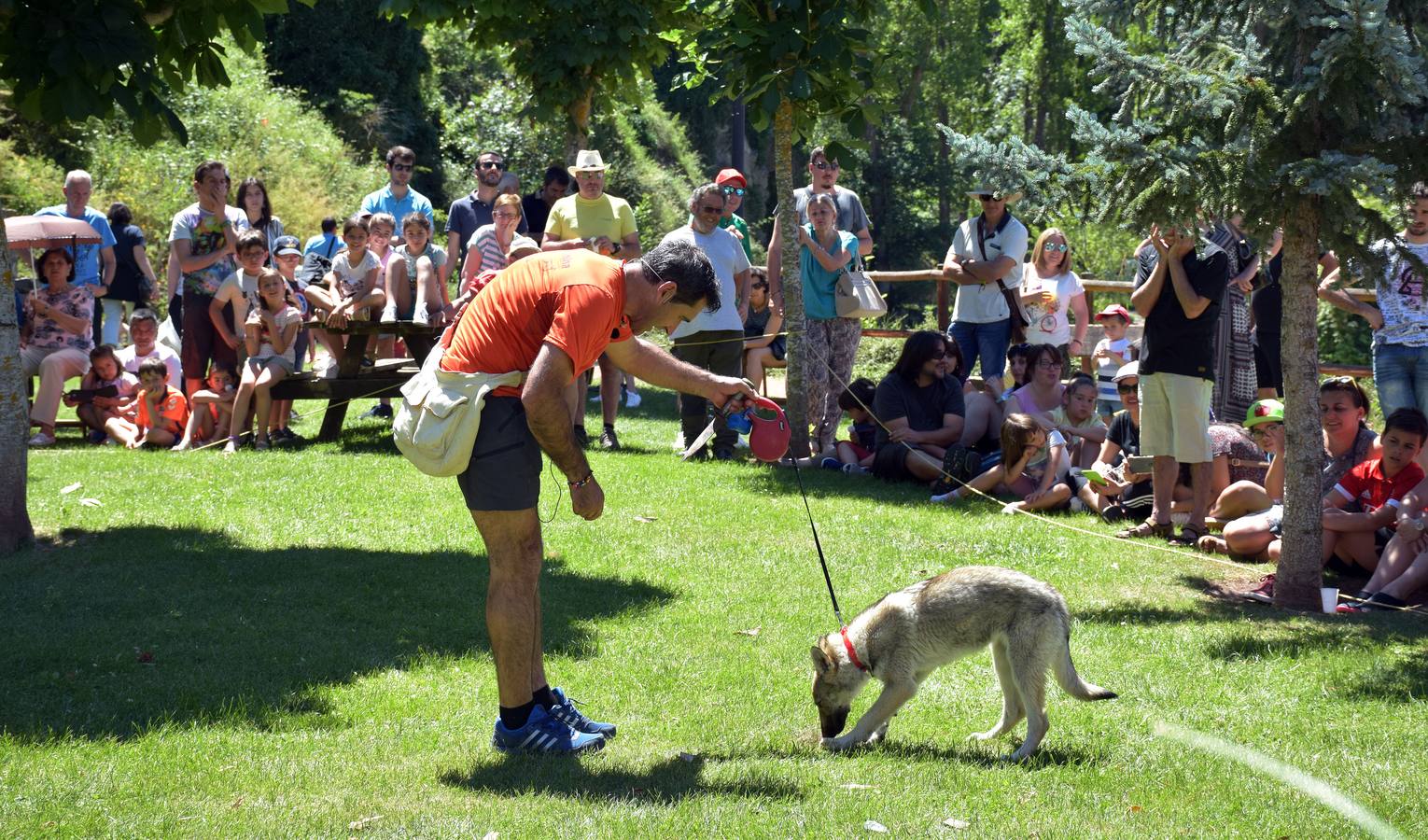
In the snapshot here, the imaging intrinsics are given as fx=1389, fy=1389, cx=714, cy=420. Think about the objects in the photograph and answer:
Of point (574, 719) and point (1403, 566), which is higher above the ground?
point (1403, 566)

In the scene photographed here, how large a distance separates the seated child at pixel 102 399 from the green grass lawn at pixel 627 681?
2.76 m

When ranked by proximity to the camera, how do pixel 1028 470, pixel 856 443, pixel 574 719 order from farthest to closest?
1. pixel 856 443
2. pixel 1028 470
3. pixel 574 719

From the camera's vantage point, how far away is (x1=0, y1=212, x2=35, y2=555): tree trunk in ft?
27.3

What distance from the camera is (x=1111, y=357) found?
39.3 ft

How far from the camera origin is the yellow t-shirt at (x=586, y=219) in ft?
41.7

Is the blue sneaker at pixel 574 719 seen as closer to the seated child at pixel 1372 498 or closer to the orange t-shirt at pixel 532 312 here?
the orange t-shirt at pixel 532 312

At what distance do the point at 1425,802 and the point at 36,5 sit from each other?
7.18 metres

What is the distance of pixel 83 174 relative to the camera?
13.9 meters

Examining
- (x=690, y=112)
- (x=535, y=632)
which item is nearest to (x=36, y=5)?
(x=535, y=632)

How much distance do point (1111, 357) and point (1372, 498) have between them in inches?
152

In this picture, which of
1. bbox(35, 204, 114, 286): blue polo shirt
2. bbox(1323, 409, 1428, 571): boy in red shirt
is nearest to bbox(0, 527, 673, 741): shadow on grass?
bbox(1323, 409, 1428, 571): boy in red shirt

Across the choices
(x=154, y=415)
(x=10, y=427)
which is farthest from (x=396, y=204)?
(x=10, y=427)

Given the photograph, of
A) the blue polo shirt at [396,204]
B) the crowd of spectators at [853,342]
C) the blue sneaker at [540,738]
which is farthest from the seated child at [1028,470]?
the blue polo shirt at [396,204]

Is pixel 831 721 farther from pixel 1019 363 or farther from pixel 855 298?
pixel 855 298
